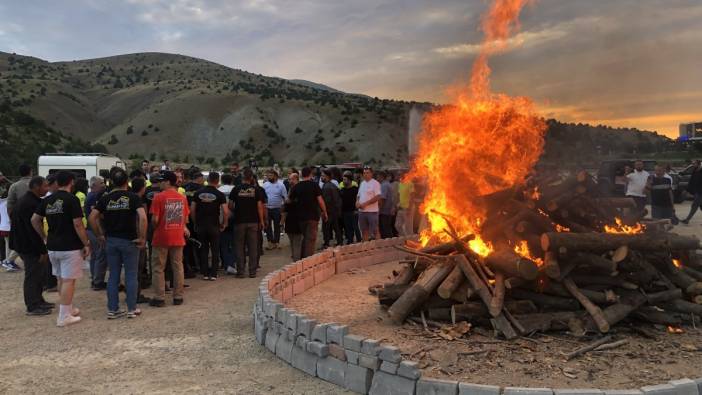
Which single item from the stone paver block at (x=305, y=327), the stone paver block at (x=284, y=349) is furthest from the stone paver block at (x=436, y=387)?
the stone paver block at (x=284, y=349)

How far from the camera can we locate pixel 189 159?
198ft

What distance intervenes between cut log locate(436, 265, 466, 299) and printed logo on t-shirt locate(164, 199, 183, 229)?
426 cm

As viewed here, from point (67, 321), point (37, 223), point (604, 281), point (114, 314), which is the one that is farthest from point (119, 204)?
point (604, 281)

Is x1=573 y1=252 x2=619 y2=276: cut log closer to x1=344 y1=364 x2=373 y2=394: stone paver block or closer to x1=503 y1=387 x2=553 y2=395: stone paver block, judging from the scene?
x1=503 y1=387 x2=553 y2=395: stone paver block

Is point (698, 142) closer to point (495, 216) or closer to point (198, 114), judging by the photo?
point (495, 216)

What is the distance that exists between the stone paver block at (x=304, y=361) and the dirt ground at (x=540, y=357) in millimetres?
1012

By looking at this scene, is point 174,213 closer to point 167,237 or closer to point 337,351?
point 167,237

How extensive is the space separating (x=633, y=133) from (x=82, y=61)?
119 meters

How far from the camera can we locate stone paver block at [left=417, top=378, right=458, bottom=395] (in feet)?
13.7

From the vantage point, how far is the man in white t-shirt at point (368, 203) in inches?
463

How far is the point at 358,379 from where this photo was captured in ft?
15.3

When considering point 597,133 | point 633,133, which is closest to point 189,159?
point 597,133

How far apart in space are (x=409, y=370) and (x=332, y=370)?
88cm

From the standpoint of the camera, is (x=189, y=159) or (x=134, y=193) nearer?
(x=134, y=193)
